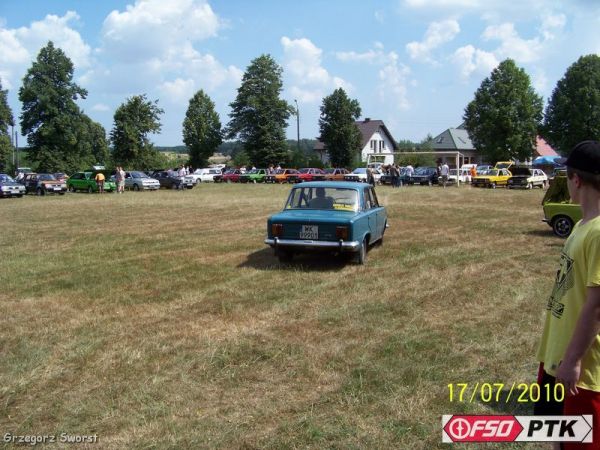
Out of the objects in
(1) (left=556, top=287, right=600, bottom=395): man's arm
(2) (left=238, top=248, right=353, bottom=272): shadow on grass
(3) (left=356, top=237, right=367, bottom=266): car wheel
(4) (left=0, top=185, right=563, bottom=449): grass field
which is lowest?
(4) (left=0, top=185, right=563, bottom=449): grass field

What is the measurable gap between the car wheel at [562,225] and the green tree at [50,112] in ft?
161

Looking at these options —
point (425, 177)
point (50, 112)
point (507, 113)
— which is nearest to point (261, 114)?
point (50, 112)

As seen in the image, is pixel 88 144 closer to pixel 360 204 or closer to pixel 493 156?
pixel 493 156

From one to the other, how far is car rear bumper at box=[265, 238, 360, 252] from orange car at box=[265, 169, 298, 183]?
4222cm

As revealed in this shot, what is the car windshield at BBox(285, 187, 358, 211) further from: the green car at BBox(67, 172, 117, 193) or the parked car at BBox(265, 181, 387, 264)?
the green car at BBox(67, 172, 117, 193)

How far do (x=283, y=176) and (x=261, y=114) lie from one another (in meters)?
20.1

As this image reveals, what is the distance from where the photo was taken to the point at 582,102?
5734 centimetres

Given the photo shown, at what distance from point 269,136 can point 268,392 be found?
64.7 metres

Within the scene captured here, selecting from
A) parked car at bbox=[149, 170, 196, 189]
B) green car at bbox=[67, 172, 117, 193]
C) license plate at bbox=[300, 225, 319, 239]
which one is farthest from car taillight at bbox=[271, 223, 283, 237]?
parked car at bbox=[149, 170, 196, 189]

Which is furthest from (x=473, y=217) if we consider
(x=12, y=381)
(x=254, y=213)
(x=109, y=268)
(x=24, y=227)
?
(x=12, y=381)

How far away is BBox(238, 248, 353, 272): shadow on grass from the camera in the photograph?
31.3 feet

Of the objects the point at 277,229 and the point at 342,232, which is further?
the point at 277,229

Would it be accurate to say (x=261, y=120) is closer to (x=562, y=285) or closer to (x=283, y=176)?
(x=283, y=176)

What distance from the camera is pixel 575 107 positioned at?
5772cm
